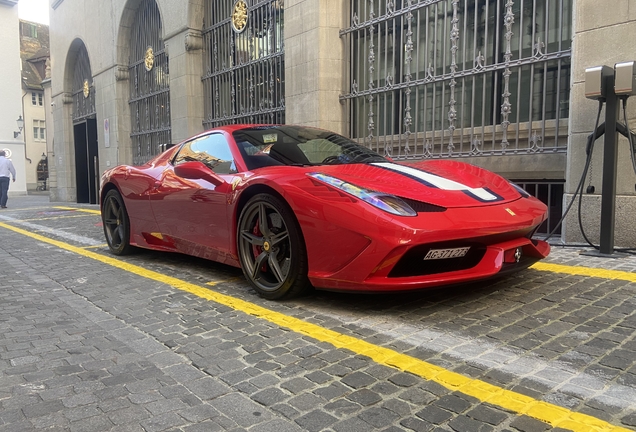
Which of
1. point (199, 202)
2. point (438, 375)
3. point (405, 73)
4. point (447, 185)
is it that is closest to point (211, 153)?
point (199, 202)

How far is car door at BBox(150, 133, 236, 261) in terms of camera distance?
3.79 meters

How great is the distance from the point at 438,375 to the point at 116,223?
14.8ft

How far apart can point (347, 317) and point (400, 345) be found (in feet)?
1.80

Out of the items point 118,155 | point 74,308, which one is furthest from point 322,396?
point 118,155

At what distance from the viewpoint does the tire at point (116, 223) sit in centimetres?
529

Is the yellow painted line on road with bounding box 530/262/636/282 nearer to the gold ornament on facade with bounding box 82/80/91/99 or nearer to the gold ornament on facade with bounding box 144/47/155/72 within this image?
the gold ornament on facade with bounding box 144/47/155/72

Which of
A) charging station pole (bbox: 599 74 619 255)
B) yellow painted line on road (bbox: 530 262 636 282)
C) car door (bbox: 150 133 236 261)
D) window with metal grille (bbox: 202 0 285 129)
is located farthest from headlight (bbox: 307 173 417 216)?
window with metal grille (bbox: 202 0 285 129)

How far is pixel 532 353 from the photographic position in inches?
91.3

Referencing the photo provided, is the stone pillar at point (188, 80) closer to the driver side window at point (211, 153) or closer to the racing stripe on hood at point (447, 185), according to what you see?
the driver side window at point (211, 153)

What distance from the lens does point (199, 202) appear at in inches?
157

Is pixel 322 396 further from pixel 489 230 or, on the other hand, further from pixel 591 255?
pixel 591 255

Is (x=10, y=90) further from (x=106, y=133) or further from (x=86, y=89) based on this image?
(x=106, y=133)

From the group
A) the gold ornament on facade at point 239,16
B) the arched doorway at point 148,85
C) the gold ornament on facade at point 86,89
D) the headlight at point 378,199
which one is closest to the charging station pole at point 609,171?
the headlight at point 378,199

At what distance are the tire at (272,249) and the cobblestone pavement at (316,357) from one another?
0.49 ft
